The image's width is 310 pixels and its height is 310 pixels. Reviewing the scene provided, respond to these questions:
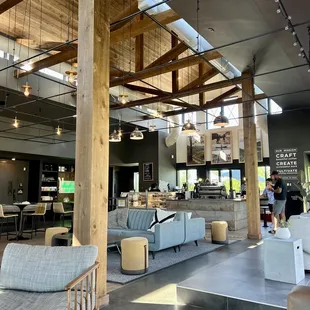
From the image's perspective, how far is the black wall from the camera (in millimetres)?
10852

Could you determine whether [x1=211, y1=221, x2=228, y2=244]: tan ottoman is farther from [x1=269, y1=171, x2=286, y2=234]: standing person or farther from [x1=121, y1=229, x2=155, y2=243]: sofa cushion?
[x1=121, y1=229, x2=155, y2=243]: sofa cushion

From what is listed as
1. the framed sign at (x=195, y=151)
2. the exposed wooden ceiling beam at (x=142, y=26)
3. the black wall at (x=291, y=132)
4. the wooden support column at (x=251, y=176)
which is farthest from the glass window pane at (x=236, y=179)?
the exposed wooden ceiling beam at (x=142, y=26)

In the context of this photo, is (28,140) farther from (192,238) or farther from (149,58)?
(192,238)

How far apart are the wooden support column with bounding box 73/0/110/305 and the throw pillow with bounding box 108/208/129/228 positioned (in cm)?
366

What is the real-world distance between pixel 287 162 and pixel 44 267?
10323 mm

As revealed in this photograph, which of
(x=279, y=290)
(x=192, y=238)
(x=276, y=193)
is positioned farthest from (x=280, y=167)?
(x=279, y=290)

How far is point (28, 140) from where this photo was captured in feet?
40.0

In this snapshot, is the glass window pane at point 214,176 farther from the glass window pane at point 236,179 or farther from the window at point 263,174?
the window at point 263,174

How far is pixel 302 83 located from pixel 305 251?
17.8 ft

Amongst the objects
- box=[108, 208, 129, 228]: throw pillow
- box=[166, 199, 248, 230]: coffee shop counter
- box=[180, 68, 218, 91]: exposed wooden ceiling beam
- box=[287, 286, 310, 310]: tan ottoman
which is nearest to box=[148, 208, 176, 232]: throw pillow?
box=[108, 208, 129, 228]: throw pillow

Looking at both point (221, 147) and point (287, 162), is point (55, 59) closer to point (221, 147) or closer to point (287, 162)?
point (287, 162)

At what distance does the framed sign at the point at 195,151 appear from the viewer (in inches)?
626

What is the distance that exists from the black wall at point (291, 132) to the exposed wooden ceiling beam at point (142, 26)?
674 cm

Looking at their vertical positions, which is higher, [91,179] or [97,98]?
[97,98]
